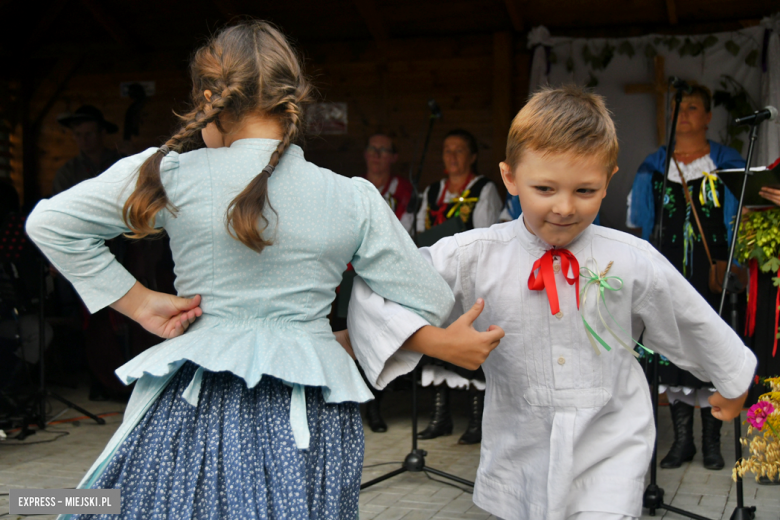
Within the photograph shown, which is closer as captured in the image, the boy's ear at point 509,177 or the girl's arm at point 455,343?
the girl's arm at point 455,343

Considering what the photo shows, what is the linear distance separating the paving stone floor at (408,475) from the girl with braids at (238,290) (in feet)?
5.73

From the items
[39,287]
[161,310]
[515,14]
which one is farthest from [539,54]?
[161,310]

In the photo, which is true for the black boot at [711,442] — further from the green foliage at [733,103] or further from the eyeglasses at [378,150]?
the eyeglasses at [378,150]

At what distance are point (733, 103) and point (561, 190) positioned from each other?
14.4ft

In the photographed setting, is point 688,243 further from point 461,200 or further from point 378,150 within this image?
point 378,150

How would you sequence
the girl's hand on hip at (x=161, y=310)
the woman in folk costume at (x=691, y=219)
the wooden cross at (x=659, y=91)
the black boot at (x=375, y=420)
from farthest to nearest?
the wooden cross at (x=659, y=91) → the black boot at (x=375, y=420) → the woman in folk costume at (x=691, y=219) → the girl's hand on hip at (x=161, y=310)

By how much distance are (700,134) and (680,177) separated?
33 cm

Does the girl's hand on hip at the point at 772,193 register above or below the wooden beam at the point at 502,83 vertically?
below

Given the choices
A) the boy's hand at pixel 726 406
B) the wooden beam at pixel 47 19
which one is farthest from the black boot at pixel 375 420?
the wooden beam at pixel 47 19

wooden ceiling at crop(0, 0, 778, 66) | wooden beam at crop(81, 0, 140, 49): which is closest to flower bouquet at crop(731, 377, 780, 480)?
wooden ceiling at crop(0, 0, 778, 66)

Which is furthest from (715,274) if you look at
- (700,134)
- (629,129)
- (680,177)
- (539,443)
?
(539,443)

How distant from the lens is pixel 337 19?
6246mm

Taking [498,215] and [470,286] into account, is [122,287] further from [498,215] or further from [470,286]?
[498,215]

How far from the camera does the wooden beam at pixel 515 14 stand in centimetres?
543
